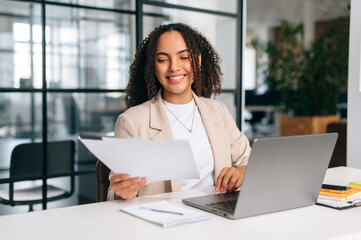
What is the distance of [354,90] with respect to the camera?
271 centimetres

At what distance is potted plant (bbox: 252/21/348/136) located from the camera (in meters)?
6.00

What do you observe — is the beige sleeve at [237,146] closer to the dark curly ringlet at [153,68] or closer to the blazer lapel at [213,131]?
the blazer lapel at [213,131]

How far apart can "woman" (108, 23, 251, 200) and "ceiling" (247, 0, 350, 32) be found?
8.40 meters

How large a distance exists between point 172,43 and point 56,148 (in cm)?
168

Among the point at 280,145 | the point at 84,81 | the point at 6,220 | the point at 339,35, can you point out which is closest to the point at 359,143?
the point at 280,145

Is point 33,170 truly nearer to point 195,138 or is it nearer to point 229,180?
point 195,138

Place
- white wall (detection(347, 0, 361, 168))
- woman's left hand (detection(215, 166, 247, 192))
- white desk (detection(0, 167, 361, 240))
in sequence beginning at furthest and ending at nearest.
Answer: white wall (detection(347, 0, 361, 168)) < woman's left hand (detection(215, 166, 247, 192)) < white desk (detection(0, 167, 361, 240))

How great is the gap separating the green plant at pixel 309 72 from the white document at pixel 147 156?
5278 mm

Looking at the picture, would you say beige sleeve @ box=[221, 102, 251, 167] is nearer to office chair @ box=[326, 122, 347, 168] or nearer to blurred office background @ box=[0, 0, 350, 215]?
blurred office background @ box=[0, 0, 350, 215]

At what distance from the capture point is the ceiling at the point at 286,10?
10111 mm

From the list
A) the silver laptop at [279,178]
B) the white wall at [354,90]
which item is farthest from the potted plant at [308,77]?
the silver laptop at [279,178]

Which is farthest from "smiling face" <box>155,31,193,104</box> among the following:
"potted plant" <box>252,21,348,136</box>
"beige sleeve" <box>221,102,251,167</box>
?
"potted plant" <box>252,21,348,136</box>

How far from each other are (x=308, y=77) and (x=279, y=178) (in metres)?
5.29

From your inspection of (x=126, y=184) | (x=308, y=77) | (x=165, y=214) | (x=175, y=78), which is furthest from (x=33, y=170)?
(x=308, y=77)
